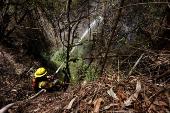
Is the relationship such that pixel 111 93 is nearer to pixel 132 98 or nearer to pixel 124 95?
pixel 124 95

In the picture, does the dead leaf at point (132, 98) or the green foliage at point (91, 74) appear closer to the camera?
the dead leaf at point (132, 98)

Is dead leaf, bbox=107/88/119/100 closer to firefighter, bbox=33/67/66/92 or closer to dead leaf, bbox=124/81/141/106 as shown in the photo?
dead leaf, bbox=124/81/141/106

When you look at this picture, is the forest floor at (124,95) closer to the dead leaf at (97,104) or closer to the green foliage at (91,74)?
the dead leaf at (97,104)

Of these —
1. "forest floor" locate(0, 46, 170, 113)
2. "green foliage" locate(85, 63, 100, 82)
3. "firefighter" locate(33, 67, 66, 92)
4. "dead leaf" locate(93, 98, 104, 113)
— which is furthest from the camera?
"green foliage" locate(85, 63, 100, 82)

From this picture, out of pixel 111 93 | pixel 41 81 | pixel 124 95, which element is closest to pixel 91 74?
pixel 41 81

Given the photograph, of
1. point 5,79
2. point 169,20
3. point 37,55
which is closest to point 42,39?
point 37,55

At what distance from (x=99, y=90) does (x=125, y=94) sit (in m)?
0.47

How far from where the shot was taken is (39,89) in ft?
14.8

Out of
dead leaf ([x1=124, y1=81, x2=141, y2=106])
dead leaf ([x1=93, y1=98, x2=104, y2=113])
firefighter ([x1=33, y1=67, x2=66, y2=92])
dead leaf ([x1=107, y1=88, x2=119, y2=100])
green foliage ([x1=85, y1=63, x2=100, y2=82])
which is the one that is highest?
dead leaf ([x1=124, y1=81, x2=141, y2=106])

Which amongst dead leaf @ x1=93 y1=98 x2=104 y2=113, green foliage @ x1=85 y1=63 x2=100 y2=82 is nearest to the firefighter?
green foliage @ x1=85 y1=63 x2=100 y2=82

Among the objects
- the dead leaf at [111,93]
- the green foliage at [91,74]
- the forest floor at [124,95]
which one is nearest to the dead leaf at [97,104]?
the forest floor at [124,95]

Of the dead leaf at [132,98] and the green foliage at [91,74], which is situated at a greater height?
the dead leaf at [132,98]

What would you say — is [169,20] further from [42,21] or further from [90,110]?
[42,21]

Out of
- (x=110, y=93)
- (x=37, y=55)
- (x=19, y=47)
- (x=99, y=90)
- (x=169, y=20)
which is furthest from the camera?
(x=37, y=55)
